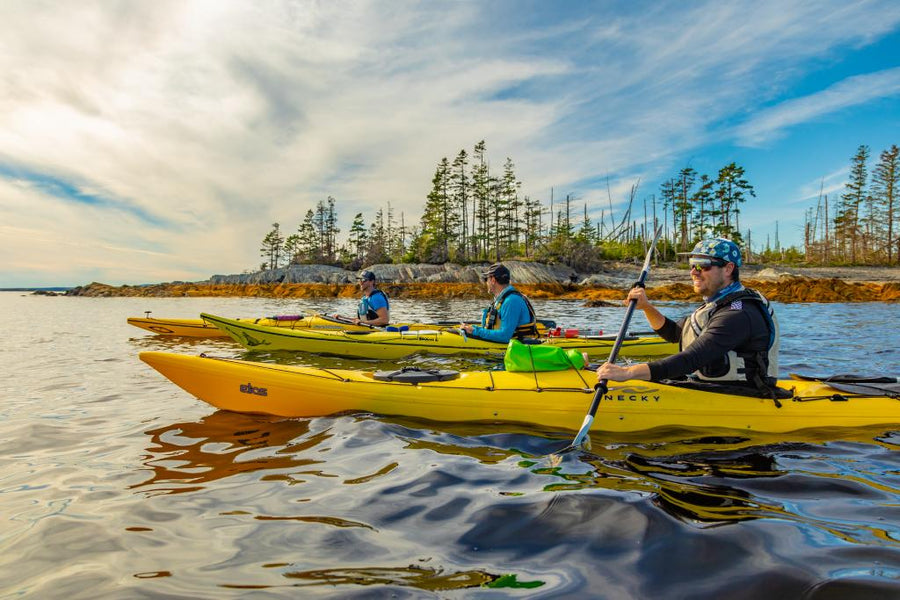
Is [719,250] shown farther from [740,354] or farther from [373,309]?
[373,309]

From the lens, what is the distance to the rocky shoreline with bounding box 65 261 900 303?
2906 cm

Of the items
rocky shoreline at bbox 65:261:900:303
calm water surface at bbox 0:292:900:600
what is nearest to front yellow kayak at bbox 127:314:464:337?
calm water surface at bbox 0:292:900:600

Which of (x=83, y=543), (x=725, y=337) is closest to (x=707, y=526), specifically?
(x=725, y=337)

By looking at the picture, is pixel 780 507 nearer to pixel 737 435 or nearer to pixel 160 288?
pixel 737 435

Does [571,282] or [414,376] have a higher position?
[571,282]

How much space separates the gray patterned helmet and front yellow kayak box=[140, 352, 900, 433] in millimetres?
1431

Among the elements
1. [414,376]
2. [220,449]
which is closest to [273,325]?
[414,376]

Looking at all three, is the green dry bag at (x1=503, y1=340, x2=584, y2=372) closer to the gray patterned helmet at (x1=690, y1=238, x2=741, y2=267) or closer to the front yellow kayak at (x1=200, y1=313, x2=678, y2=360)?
the gray patterned helmet at (x1=690, y1=238, x2=741, y2=267)

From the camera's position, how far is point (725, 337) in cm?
444

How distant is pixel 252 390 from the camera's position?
231 inches

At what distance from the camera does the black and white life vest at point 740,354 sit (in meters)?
4.60

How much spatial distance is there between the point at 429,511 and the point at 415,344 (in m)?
7.24

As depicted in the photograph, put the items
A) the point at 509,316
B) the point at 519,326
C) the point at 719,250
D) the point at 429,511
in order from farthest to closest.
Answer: the point at 519,326 < the point at 509,316 < the point at 719,250 < the point at 429,511

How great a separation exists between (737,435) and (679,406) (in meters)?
0.61
